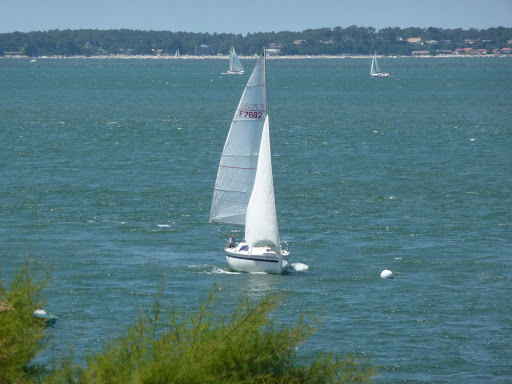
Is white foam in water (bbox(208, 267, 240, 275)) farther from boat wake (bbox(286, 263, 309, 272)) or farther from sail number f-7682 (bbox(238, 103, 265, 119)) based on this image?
sail number f-7682 (bbox(238, 103, 265, 119))

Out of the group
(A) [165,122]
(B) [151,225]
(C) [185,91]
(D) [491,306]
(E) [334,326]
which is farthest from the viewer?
(C) [185,91]

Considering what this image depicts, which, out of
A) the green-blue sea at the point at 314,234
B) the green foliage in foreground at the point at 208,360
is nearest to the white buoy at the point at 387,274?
the green-blue sea at the point at 314,234

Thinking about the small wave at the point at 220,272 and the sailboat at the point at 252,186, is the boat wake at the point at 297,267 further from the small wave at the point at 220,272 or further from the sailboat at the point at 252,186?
the small wave at the point at 220,272

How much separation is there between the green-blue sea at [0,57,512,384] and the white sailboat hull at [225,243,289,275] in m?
0.46

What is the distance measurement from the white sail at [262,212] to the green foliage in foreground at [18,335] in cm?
2260

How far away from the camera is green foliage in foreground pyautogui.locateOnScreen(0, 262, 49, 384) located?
1756 centimetres

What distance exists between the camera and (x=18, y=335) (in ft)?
59.5

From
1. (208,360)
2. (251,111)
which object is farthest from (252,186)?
(208,360)

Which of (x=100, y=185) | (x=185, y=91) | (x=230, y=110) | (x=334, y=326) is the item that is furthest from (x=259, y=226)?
(x=185, y=91)

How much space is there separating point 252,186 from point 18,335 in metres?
24.6

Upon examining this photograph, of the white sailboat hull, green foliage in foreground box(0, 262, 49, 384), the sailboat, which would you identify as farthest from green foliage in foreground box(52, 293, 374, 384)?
the sailboat

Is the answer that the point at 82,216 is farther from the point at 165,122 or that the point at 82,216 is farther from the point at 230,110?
the point at 230,110

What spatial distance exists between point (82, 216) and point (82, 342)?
21940 mm

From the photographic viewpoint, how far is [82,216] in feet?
172
